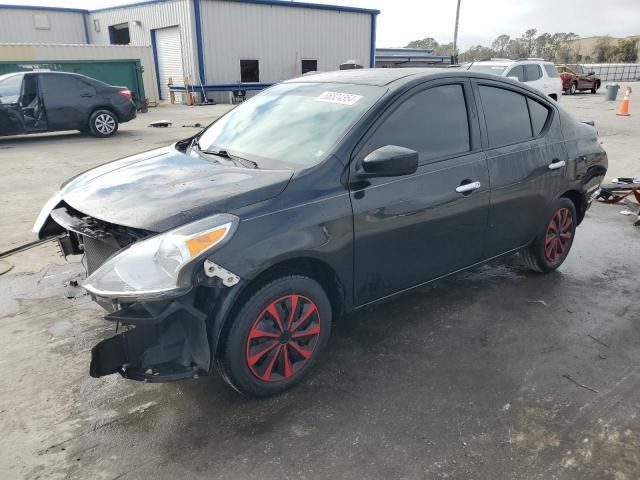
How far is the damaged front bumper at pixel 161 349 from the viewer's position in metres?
2.45

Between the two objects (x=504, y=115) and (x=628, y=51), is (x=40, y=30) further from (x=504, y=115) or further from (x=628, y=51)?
(x=628, y=51)

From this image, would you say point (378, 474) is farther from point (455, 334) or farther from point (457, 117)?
point (457, 117)

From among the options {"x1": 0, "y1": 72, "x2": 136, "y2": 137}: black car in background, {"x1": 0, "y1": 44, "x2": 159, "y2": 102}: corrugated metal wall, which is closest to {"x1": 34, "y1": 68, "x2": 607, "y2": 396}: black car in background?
{"x1": 0, "y1": 72, "x2": 136, "y2": 137}: black car in background

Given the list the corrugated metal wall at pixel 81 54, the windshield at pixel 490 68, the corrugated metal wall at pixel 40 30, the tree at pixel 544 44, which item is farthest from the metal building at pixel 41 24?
the tree at pixel 544 44

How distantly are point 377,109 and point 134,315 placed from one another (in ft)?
5.97

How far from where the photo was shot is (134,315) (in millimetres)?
2350

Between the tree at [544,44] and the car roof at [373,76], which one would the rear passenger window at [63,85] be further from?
the tree at [544,44]

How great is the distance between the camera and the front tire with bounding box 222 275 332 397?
2.61 m

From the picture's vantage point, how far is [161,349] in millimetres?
2527

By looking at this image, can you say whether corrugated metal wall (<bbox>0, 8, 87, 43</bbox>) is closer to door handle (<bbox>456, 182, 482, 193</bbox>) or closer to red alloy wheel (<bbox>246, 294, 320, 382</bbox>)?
door handle (<bbox>456, 182, 482, 193</bbox>)

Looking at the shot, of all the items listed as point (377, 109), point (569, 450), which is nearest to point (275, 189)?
point (377, 109)

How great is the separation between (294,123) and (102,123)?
10.8 metres

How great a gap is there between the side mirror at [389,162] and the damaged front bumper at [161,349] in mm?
1201

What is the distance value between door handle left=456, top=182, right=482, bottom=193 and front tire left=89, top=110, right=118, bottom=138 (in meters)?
11.3
